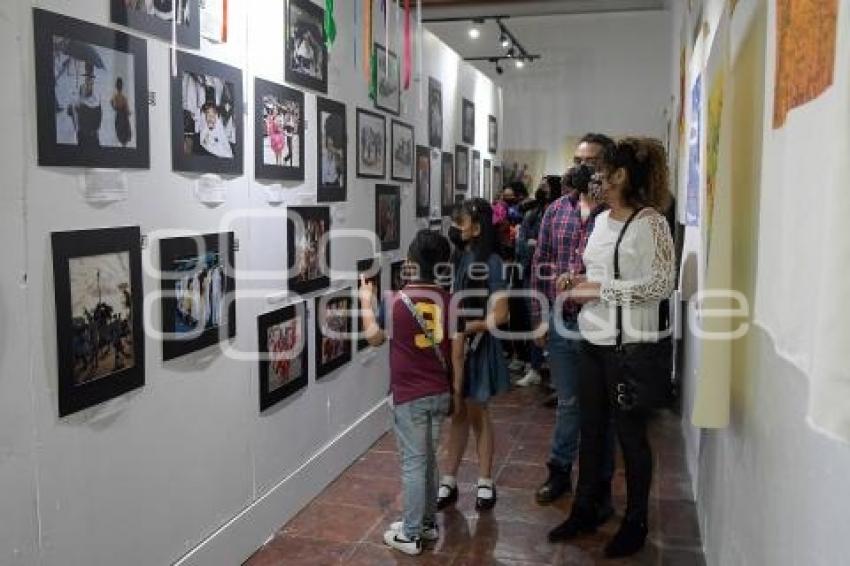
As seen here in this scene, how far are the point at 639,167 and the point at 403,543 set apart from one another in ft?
6.20

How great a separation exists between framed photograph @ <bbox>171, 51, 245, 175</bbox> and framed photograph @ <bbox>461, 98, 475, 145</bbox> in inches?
189

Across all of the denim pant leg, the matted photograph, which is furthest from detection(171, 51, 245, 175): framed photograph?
the denim pant leg

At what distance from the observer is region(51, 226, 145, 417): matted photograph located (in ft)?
7.39

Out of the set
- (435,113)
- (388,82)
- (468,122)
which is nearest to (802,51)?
(388,82)

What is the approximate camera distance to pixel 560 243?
394 cm

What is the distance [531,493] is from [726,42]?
8.73ft

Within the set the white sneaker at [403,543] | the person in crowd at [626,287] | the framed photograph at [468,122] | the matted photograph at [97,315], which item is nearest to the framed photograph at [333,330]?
the white sneaker at [403,543]

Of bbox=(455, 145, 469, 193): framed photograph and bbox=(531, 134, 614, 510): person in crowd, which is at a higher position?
bbox=(455, 145, 469, 193): framed photograph

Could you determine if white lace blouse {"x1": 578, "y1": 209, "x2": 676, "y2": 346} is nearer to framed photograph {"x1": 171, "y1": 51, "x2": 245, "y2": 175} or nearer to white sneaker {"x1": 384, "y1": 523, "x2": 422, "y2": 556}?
white sneaker {"x1": 384, "y1": 523, "x2": 422, "y2": 556}

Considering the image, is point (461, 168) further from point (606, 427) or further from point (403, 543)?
point (403, 543)

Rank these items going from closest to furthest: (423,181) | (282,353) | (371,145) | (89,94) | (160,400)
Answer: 1. (89,94)
2. (160,400)
3. (282,353)
4. (371,145)
5. (423,181)

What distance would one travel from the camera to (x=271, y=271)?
3590 millimetres

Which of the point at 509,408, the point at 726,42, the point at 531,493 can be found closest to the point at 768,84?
the point at 726,42

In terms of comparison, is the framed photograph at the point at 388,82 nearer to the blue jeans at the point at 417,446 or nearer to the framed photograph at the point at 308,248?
the framed photograph at the point at 308,248
